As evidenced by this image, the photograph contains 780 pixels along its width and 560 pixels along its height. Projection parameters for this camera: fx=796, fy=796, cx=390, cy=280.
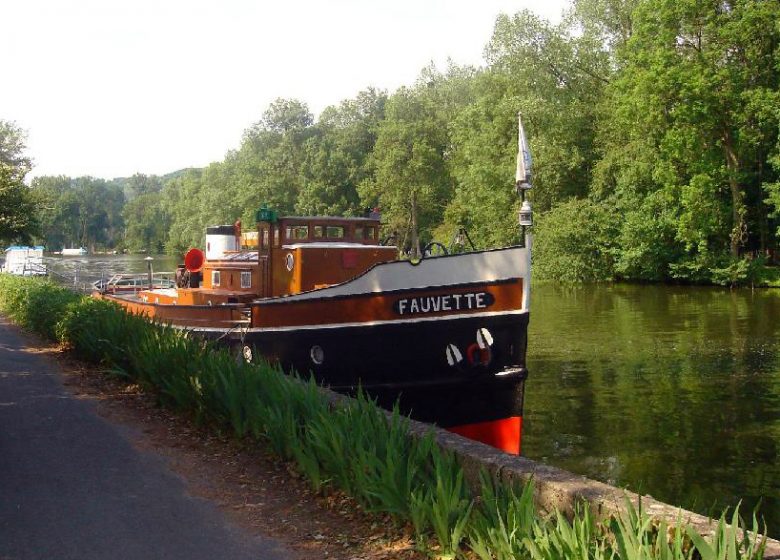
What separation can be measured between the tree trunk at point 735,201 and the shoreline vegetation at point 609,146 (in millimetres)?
89

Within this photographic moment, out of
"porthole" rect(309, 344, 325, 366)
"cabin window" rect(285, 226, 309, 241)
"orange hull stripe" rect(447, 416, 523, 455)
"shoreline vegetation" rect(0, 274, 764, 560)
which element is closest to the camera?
"shoreline vegetation" rect(0, 274, 764, 560)

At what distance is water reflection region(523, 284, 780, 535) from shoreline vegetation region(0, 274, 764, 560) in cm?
88

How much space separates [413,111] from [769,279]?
3315cm

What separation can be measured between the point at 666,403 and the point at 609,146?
30557 mm

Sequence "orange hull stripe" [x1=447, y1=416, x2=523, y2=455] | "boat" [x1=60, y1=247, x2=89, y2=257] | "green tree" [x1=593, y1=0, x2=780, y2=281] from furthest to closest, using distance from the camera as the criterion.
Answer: "boat" [x1=60, y1=247, x2=89, y2=257], "green tree" [x1=593, y1=0, x2=780, y2=281], "orange hull stripe" [x1=447, y1=416, x2=523, y2=455]

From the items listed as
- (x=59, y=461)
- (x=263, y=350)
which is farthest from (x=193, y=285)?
(x=59, y=461)

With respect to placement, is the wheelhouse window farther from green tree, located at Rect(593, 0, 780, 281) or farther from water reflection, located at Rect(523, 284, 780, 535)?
green tree, located at Rect(593, 0, 780, 281)

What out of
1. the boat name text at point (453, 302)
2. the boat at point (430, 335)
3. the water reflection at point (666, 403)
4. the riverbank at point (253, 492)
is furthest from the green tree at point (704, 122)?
the riverbank at point (253, 492)

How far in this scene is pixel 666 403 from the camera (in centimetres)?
1438

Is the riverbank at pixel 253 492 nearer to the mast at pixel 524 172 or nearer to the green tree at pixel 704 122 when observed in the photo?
the mast at pixel 524 172

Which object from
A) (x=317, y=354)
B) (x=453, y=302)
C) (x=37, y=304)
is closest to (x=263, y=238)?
(x=317, y=354)

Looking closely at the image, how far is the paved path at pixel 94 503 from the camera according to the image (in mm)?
5230

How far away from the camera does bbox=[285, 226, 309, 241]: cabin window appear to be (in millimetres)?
14805

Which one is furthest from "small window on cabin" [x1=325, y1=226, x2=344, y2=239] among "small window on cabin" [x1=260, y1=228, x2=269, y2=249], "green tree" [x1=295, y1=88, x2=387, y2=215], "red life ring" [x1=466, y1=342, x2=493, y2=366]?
"green tree" [x1=295, y1=88, x2=387, y2=215]
